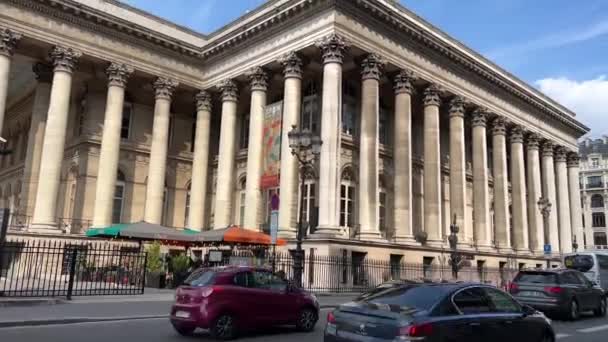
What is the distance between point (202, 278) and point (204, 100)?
75.9 ft

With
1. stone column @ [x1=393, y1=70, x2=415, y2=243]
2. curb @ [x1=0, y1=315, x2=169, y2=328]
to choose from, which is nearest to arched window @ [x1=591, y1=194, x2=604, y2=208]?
stone column @ [x1=393, y1=70, x2=415, y2=243]

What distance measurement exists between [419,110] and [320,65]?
930cm

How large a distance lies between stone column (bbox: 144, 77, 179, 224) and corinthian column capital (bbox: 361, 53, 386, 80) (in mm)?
11674

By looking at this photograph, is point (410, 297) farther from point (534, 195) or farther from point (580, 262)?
point (534, 195)

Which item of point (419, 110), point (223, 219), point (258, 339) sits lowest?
point (258, 339)

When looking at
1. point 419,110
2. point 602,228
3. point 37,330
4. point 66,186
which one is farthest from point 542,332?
point 602,228

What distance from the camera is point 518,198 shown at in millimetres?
36375

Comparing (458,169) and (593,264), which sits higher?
(458,169)

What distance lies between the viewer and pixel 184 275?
71.6 ft

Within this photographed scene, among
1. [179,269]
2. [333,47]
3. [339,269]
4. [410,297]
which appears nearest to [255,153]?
[333,47]

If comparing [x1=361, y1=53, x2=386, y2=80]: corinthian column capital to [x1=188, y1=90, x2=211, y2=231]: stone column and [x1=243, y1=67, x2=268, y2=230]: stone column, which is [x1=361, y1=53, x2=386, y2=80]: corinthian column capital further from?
Answer: [x1=188, y1=90, x2=211, y2=231]: stone column

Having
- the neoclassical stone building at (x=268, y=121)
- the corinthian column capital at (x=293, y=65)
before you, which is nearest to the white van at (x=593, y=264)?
the neoclassical stone building at (x=268, y=121)

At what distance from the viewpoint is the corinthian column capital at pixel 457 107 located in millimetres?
31859

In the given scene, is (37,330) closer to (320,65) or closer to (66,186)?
(320,65)
